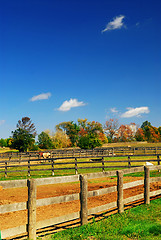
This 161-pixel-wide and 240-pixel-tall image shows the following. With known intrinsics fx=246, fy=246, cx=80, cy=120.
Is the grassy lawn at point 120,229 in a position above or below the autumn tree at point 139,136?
below

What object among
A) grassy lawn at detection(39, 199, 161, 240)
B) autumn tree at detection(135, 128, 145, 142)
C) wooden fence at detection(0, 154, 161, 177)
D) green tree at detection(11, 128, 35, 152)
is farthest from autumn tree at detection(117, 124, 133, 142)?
grassy lawn at detection(39, 199, 161, 240)

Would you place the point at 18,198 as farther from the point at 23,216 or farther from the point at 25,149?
the point at 25,149

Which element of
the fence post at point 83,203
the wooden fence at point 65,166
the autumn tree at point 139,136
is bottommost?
the wooden fence at point 65,166

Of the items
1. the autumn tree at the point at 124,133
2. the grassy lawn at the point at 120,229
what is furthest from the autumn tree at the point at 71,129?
the grassy lawn at the point at 120,229

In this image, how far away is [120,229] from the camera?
5840mm

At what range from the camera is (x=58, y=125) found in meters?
115

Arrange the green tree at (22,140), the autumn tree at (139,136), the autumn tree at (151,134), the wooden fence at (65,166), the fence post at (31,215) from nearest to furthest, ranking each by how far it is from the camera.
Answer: the fence post at (31,215) < the wooden fence at (65,166) < the green tree at (22,140) < the autumn tree at (151,134) < the autumn tree at (139,136)

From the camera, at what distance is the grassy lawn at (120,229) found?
538cm

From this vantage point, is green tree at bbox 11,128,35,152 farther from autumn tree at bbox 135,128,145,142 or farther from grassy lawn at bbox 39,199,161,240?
autumn tree at bbox 135,128,145,142

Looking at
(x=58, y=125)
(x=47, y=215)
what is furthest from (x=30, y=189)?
(x=58, y=125)

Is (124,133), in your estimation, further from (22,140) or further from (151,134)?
(22,140)

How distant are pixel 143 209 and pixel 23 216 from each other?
3.79 m

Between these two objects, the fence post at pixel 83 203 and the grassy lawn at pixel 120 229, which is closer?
the grassy lawn at pixel 120 229

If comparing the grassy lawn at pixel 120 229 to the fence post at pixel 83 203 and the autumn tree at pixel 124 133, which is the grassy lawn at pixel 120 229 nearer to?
the fence post at pixel 83 203
